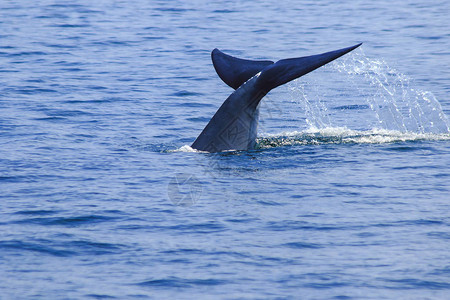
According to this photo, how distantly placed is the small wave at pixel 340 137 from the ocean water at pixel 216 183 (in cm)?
5

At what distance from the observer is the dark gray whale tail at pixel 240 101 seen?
608 inches

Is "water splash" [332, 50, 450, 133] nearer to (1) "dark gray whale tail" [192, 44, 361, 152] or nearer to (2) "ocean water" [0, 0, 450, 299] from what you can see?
(2) "ocean water" [0, 0, 450, 299]

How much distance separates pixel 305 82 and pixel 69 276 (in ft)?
51.0

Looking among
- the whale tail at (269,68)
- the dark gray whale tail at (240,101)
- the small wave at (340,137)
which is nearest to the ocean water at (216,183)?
the small wave at (340,137)

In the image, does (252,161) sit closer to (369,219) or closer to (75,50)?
(369,219)

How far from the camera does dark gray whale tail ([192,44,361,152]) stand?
1545cm

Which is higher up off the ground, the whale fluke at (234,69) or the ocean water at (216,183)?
the whale fluke at (234,69)

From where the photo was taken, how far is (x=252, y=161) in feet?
50.9

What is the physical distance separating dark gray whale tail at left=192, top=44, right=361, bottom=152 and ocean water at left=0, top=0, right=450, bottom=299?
30cm

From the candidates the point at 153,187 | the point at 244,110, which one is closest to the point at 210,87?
the point at 244,110

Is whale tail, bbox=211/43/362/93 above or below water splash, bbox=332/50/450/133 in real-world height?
above

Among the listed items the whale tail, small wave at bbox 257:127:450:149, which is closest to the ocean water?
small wave at bbox 257:127:450:149

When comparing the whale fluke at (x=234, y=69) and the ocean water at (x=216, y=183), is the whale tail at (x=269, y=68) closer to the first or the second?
the whale fluke at (x=234, y=69)

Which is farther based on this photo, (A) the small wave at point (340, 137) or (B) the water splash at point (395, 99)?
(B) the water splash at point (395, 99)
